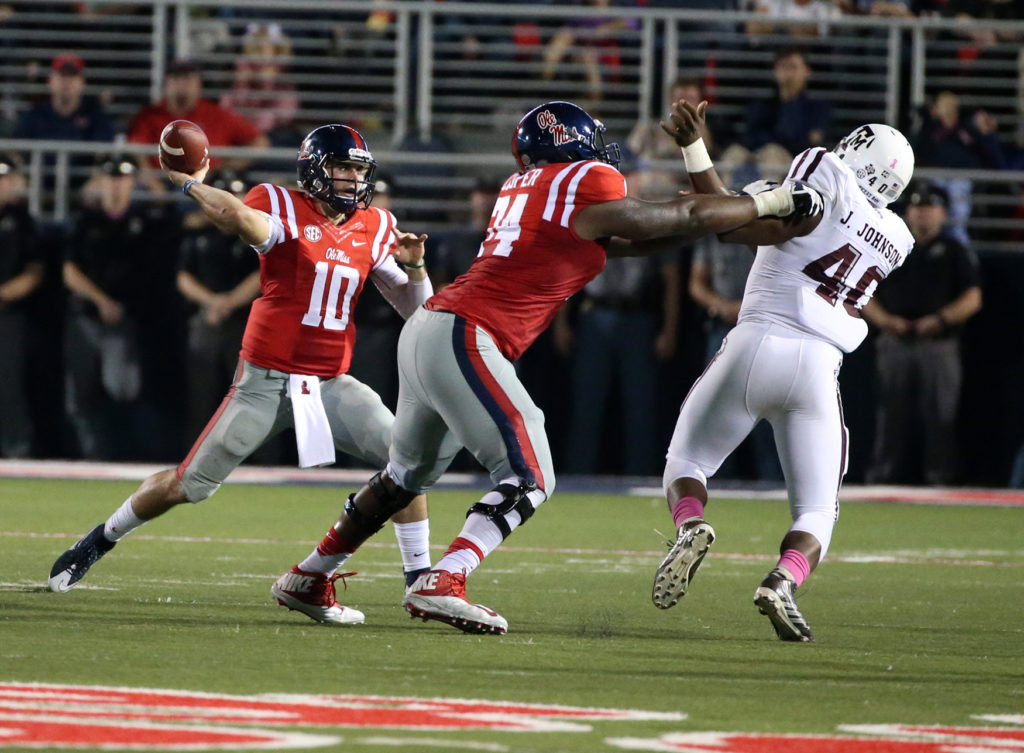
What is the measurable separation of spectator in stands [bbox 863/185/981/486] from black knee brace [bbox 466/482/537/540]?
23.1ft

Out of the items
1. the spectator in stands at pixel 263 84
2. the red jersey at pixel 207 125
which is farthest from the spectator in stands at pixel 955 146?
the red jersey at pixel 207 125

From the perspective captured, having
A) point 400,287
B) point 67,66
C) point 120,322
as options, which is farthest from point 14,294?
point 400,287

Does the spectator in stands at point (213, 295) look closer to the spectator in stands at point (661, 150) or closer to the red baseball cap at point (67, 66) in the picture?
the red baseball cap at point (67, 66)

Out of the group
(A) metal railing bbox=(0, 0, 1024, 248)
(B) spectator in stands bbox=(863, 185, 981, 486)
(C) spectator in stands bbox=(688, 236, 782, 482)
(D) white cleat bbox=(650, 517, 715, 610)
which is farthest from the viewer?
(A) metal railing bbox=(0, 0, 1024, 248)

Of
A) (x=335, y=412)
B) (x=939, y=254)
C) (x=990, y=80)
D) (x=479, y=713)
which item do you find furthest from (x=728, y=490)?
(x=479, y=713)

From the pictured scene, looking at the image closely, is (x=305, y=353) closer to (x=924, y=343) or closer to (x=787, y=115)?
(x=924, y=343)

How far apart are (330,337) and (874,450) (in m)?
7.14

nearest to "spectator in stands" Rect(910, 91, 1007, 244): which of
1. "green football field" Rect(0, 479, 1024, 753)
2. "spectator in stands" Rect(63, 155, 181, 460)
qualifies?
"green football field" Rect(0, 479, 1024, 753)

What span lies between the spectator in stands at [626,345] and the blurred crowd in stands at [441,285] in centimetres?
1

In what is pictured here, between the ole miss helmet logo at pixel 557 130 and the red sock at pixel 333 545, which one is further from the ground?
the ole miss helmet logo at pixel 557 130

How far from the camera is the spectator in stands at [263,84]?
14.5 meters

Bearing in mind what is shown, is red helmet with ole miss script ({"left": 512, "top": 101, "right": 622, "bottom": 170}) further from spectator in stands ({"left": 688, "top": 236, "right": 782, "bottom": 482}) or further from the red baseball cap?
the red baseball cap

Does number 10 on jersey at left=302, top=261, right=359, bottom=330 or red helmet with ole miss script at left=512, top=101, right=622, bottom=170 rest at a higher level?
red helmet with ole miss script at left=512, top=101, right=622, bottom=170

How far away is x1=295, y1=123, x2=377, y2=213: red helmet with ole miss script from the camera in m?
6.36
